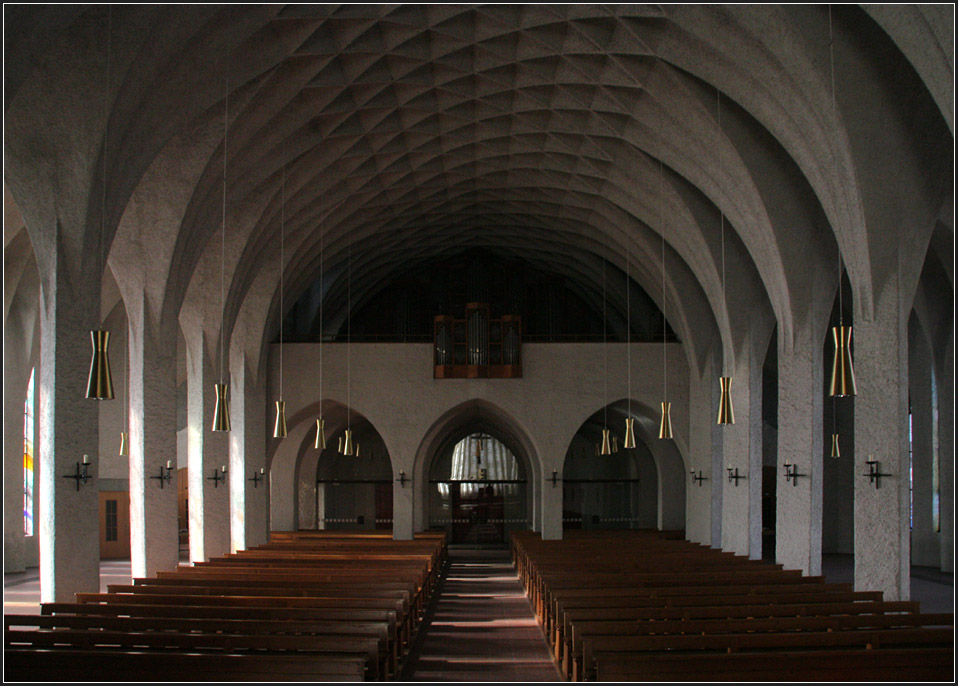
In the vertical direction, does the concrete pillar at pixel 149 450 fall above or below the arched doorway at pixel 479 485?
above

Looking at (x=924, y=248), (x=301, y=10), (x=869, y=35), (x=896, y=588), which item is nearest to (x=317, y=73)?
(x=301, y=10)

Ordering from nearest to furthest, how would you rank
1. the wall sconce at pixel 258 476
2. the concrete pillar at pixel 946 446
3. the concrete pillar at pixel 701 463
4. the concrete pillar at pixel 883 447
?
the concrete pillar at pixel 883 447
the concrete pillar at pixel 946 446
the wall sconce at pixel 258 476
the concrete pillar at pixel 701 463

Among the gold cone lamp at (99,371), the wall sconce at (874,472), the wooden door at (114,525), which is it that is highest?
the gold cone lamp at (99,371)

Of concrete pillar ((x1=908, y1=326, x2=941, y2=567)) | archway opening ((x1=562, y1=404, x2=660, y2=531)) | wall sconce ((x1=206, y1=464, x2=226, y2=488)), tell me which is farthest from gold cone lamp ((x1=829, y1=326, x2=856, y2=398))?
archway opening ((x1=562, y1=404, x2=660, y2=531))

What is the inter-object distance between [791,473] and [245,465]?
13.7 metres

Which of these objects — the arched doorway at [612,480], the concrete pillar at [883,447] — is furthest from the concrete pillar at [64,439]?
the arched doorway at [612,480]

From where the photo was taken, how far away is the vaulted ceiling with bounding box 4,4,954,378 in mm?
12133

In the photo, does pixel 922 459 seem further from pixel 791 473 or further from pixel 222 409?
pixel 222 409

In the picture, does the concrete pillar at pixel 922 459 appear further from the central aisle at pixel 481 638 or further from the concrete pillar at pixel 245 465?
the concrete pillar at pixel 245 465

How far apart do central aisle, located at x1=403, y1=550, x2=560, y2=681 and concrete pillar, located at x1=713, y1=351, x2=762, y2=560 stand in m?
5.21

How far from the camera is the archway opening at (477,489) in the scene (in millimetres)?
35594

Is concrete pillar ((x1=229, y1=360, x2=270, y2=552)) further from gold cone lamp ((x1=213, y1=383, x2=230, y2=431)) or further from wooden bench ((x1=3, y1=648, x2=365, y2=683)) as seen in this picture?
wooden bench ((x1=3, y1=648, x2=365, y2=683))

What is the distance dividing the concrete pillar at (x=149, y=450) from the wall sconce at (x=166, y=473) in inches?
2.1

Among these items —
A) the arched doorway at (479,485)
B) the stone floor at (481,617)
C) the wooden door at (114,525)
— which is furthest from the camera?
the arched doorway at (479,485)
